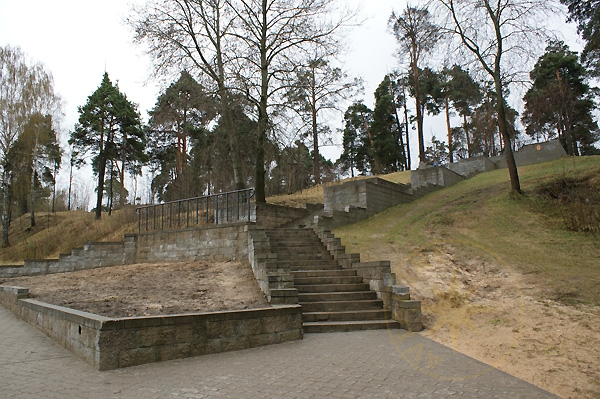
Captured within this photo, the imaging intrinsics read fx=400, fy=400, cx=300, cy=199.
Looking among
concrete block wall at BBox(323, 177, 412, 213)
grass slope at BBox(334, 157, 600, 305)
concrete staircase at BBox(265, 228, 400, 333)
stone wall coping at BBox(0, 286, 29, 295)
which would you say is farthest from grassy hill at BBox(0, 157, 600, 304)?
stone wall coping at BBox(0, 286, 29, 295)

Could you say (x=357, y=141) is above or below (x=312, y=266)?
above

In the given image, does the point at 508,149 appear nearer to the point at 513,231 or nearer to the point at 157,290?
the point at 513,231

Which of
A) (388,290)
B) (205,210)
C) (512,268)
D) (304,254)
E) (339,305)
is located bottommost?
(339,305)

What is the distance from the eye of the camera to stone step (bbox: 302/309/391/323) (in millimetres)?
8156

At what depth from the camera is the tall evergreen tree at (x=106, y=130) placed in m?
29.7

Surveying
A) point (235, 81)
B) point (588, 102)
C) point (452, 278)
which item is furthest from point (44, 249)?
point (588, 102)

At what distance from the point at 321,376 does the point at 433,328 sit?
3.71m

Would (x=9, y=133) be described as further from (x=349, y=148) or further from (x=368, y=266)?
(x=349, y=148)

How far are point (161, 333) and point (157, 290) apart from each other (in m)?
3.70

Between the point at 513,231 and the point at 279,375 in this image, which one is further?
the point at 513,231

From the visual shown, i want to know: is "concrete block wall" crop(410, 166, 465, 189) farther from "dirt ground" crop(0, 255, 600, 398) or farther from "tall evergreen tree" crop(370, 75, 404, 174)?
"tall evergreen tree" crop(370, 75, 404, 174)

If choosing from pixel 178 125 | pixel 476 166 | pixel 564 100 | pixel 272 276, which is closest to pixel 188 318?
pixel 272 276

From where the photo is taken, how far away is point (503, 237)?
40.0 ft

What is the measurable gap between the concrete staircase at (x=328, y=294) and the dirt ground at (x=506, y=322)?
3.69 feet
